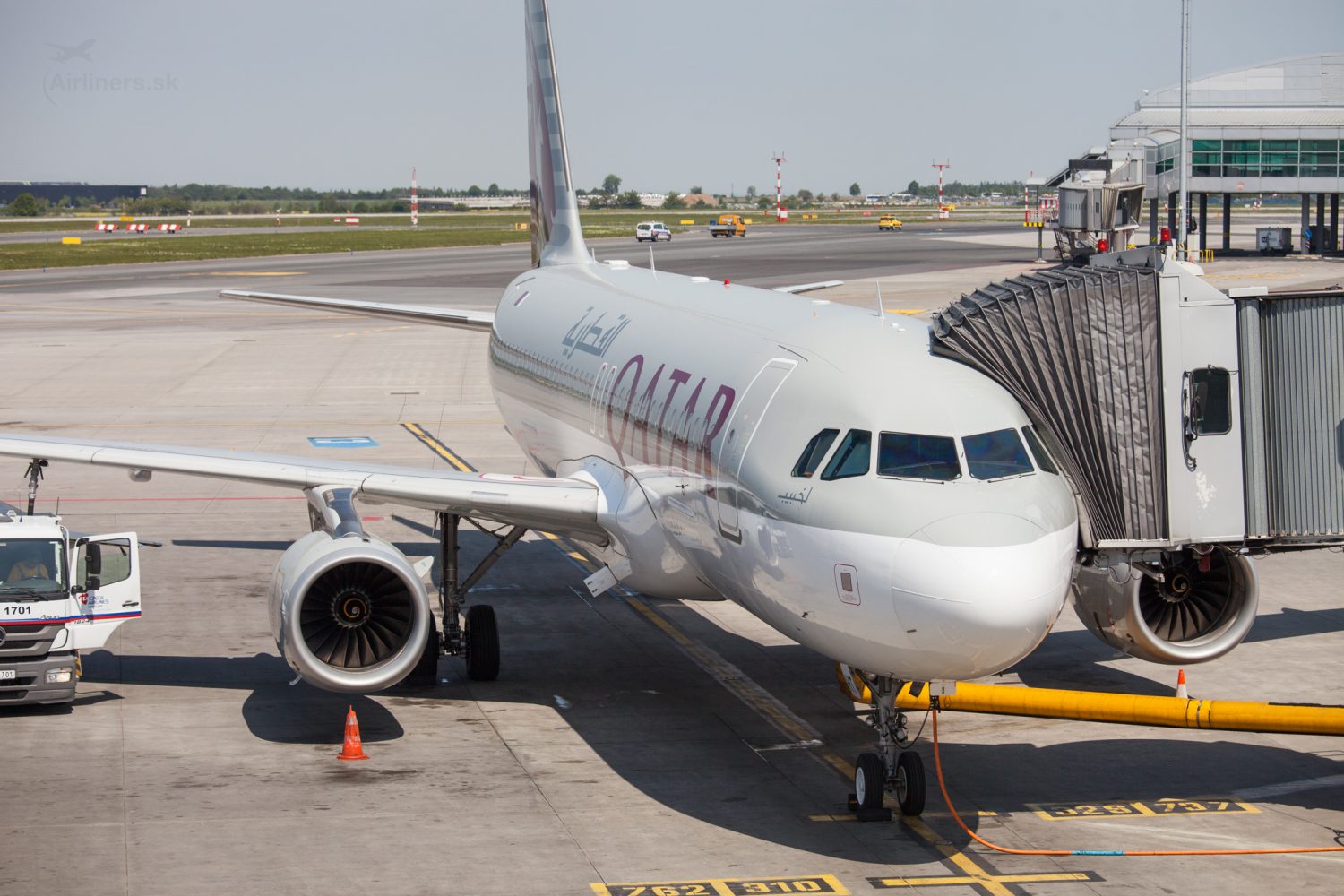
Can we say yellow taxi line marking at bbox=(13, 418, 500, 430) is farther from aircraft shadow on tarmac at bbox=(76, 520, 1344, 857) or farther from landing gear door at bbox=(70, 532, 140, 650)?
landing gear door at bbox=(70, 532, 140, 650)

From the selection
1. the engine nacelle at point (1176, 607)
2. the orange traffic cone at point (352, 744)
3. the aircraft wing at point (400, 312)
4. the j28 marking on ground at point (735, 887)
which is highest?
the aircraft wing at point (400, 312)

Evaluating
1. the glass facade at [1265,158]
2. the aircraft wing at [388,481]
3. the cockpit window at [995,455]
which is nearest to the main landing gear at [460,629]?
the aircraft wing at [388,481]

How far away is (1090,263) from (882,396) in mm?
3912

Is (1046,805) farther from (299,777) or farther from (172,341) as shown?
(172,341)

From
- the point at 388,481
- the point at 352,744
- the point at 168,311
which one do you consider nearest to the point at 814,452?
the point at 352,744

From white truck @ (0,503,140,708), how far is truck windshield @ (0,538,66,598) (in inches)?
0.4

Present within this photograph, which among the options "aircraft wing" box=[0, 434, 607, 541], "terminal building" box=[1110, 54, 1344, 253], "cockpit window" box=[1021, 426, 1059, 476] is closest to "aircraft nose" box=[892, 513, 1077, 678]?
"cockpit window" box=[1021, 426, 1059, 476]

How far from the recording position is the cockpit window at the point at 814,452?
45.1ft

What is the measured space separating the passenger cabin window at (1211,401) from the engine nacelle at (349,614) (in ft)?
26.2

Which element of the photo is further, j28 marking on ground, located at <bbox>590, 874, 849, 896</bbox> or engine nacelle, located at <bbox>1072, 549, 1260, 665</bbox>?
engine nacelle, located at <bbox>1072, 549, 1260, 665</bbox>

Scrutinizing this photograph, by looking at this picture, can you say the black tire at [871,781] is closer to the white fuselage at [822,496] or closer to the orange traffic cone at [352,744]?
the white fuselage at [822,496]

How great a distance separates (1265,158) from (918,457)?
288 feet

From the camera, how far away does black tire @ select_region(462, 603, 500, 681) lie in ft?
64.4

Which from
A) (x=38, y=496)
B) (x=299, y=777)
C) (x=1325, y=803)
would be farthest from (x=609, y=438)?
(x=38, y=496)
